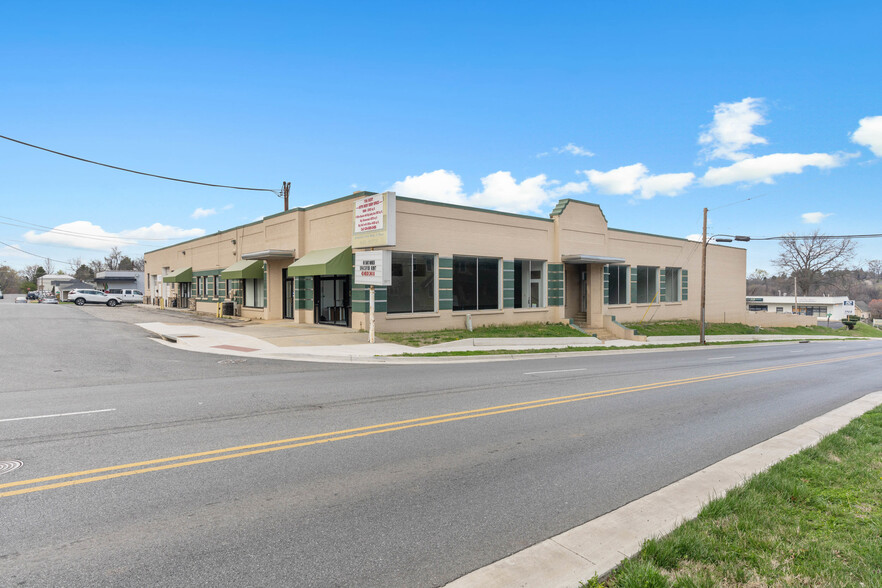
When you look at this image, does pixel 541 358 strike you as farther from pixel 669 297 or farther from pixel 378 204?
pixel 669 297

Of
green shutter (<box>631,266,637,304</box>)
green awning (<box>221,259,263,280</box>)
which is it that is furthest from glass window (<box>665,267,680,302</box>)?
green awning (<box>221,259,263,280</box>)

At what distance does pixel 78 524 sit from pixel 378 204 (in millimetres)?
16018

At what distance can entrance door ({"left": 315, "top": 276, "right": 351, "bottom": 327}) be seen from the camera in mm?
23078

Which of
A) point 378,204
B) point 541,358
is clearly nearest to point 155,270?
point 378,204

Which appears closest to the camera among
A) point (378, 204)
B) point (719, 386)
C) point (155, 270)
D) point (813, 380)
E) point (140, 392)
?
point (140, 392)

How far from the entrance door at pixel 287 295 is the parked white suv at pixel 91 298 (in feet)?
94.7

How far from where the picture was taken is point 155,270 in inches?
1954

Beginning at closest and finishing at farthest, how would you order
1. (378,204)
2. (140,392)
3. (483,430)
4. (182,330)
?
(483,430)
(140,392)
(378,204)
(182,330)

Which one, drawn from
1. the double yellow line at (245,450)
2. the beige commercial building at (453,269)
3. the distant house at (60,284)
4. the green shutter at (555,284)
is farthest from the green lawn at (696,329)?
the distant house at (60,284)

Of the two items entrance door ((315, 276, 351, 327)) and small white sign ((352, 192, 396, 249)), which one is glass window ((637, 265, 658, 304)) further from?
small white sign ((352, 192, 396, 249))

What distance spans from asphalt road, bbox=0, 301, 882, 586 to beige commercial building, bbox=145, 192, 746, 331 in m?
10.2

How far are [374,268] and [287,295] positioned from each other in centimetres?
1094

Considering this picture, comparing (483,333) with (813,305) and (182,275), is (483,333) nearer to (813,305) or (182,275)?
(182,275)

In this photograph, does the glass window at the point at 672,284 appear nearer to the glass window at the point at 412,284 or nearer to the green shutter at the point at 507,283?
the green shutter at the point at 507,283
